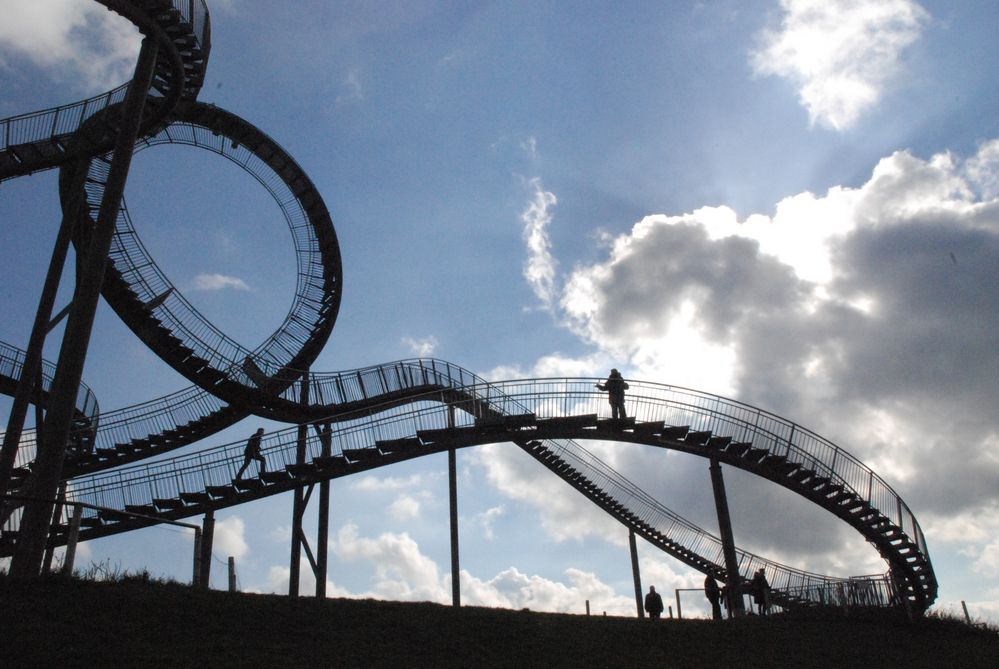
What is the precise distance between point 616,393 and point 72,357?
1317 cm

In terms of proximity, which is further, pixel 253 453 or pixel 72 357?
pixel 253 453

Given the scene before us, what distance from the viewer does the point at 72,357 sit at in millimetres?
14906

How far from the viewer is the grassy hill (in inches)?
415

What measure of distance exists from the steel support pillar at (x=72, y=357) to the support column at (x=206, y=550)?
2.44 metres

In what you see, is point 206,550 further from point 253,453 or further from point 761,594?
point 761,594

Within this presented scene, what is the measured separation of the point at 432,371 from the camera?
26.1m

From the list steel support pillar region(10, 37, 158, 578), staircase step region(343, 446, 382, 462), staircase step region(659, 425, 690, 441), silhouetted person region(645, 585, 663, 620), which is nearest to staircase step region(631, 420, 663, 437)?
staircase step region(659, 425, 690, 441)

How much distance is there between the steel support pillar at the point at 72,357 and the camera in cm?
1303

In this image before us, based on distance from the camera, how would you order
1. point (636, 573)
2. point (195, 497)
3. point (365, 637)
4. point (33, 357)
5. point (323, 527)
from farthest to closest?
1. point (636, 573)
2. point (323, 527)
3. point (195, 497)
4. point (33, 357)
5. point (365, 637)

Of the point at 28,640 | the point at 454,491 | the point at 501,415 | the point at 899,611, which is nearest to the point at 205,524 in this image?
the point at 454,491

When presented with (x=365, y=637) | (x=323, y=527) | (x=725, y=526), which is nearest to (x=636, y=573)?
(x=725, y=526)

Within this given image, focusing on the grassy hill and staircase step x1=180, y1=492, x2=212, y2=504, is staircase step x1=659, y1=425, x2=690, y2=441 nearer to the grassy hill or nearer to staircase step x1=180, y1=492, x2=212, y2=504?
the grassy hill

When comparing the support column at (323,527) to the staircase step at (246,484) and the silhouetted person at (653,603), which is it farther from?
the silhouetted person at (653,603)

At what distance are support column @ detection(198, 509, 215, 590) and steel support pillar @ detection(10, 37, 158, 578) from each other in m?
2.44
